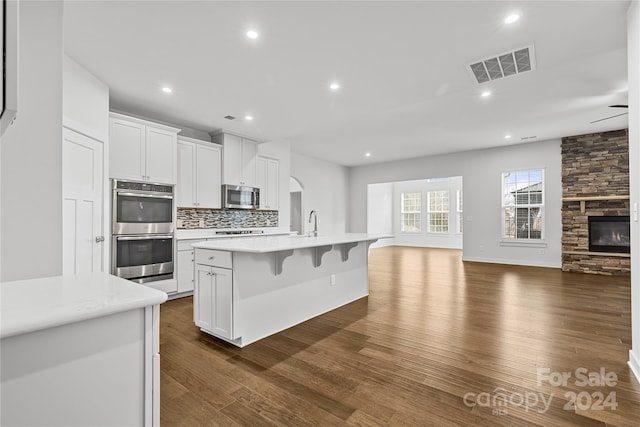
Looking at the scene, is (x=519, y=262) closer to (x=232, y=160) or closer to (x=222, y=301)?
(x=232, y=160)

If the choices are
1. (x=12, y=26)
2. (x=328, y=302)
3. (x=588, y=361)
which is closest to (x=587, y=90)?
(x=588, y=361)

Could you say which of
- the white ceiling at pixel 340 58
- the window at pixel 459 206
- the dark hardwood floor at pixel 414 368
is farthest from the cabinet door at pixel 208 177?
the window at pixel 459 206

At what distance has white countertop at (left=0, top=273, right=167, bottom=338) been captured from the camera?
2.23 feet

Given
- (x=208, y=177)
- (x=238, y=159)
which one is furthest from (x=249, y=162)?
(x=208, y=177)

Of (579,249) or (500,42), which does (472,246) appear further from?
(500,42)

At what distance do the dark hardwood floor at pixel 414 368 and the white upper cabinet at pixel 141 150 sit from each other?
1854 millimetres

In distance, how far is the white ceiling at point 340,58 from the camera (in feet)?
7.73

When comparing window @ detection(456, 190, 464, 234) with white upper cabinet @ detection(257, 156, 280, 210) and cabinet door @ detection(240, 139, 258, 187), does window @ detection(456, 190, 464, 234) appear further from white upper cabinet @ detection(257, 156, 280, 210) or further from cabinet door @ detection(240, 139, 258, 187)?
cabinet door @ detection(240, 139, 258, 187)

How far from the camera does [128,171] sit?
13.0 feet

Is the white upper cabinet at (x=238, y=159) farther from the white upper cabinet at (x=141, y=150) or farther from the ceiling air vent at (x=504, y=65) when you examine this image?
the ceiling air vent at (x=504, y=65)

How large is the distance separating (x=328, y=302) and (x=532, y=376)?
2.09m

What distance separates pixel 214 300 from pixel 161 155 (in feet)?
8.46

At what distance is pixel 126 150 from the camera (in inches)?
156

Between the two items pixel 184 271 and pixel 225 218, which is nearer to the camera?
pixel 184 271
